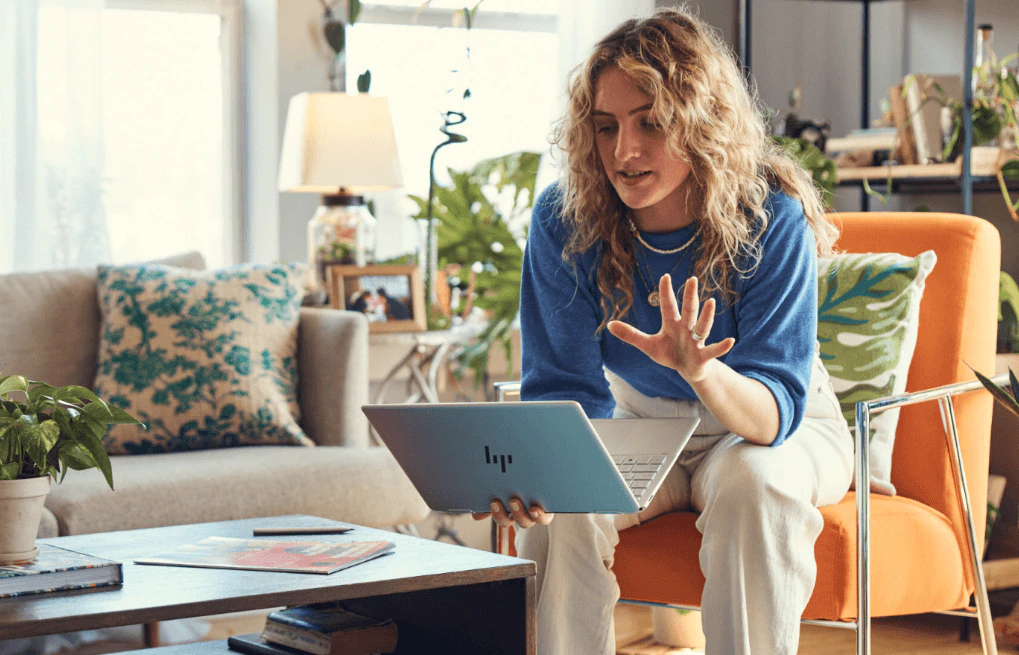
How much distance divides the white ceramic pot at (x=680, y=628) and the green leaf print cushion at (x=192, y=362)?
0.87m

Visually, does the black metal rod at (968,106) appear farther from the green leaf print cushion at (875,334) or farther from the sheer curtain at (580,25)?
the sheer curtain at (580,25)

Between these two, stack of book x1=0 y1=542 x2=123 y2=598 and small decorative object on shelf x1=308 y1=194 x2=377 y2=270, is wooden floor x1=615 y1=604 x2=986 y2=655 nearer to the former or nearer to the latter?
small decorative object on shelf x1=308 y1=194 x2=377 y2=270

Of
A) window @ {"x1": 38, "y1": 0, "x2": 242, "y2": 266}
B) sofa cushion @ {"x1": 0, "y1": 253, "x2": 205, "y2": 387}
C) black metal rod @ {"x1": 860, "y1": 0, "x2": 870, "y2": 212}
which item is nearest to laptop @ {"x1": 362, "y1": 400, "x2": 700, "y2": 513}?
sofa cushion @ {"x1": 0, "y1": 253, "x2": 205, "y2": 387}

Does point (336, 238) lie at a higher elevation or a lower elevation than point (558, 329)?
higher

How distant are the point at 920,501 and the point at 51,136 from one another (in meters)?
2.53

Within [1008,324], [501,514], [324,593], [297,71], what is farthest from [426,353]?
[324,593]

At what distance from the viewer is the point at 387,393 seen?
3584mm

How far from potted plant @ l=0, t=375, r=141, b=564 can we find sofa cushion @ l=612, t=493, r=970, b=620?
76cm

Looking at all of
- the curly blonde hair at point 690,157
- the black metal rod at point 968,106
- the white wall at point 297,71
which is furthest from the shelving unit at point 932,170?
the white wall at point 297,71

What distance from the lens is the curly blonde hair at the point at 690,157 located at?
1.75m

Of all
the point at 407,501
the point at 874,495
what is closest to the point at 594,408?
the point at 874,495

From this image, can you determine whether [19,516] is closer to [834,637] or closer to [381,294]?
[381,294]

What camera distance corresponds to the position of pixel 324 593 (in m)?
1.31

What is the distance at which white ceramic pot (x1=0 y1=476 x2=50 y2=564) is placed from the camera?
135 cm
